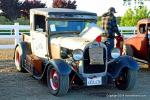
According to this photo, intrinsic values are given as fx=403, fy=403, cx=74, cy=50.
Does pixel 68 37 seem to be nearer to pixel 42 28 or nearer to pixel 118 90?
pixel 42 28

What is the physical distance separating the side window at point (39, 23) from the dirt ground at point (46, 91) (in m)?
1.30

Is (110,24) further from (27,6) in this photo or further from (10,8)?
(10,8)

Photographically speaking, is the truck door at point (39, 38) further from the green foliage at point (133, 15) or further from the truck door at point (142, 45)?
the green foliage at point (133, 15)

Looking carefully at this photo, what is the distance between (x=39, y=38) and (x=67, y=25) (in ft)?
2.61

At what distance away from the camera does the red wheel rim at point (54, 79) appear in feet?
28.2

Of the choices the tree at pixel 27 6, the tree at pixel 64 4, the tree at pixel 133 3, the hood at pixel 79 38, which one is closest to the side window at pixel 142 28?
the hood at pixel 79 38

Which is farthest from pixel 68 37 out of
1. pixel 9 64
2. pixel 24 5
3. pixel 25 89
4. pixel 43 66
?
pixel 24 5

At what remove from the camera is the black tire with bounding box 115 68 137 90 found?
29.8ft

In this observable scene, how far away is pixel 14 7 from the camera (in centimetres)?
3788

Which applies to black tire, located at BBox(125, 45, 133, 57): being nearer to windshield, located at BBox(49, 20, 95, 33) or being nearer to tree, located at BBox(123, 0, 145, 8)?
windshield, located at BBox(49, 20, 95, 33)

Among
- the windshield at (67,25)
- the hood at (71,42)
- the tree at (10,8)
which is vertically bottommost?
the hood at (71,42)

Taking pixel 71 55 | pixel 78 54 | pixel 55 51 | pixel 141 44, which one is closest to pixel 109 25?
pixel 141 44

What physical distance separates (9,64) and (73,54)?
15.5 ft

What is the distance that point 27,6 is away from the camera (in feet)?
118
